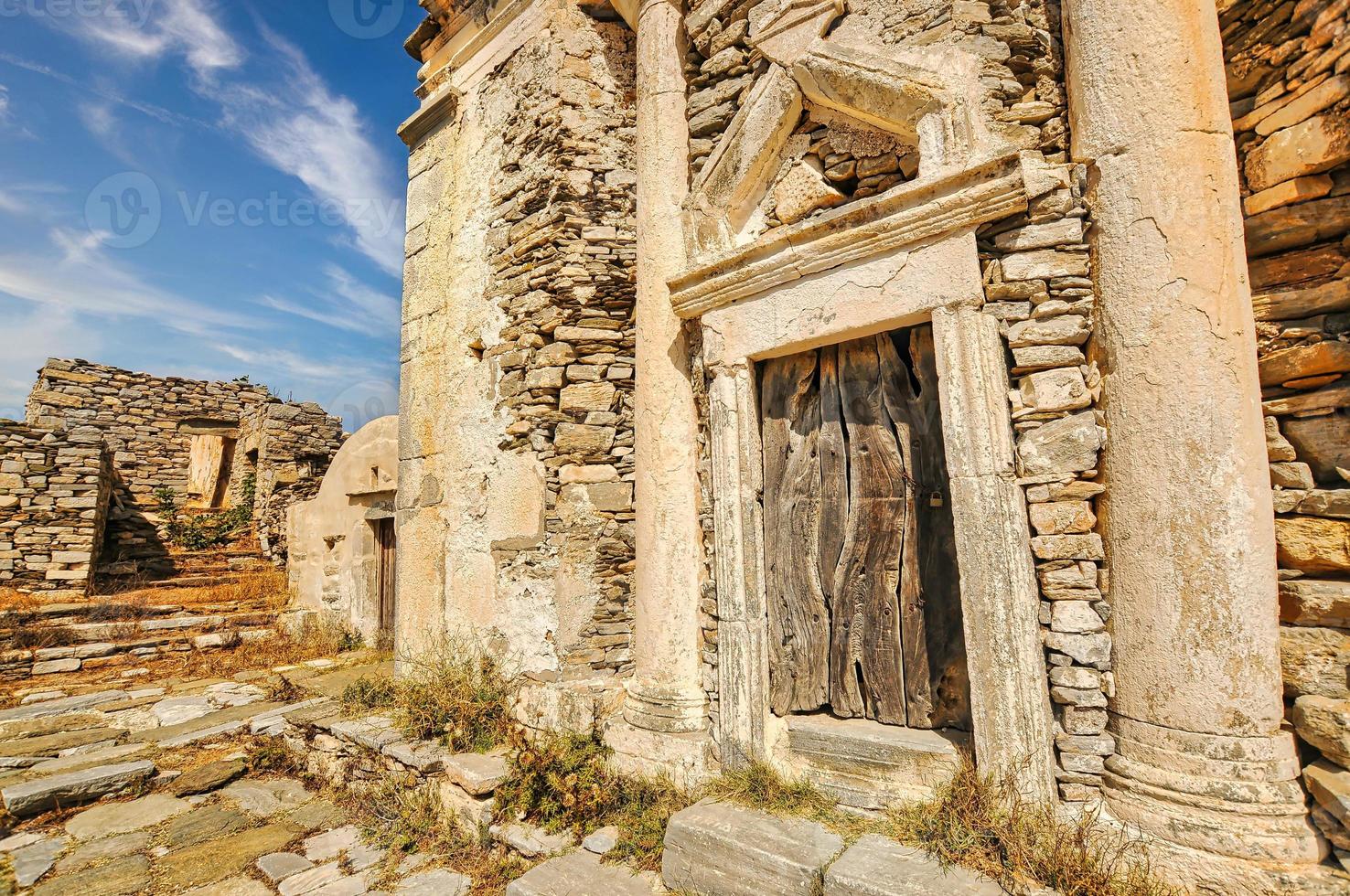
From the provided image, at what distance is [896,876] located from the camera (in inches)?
94.2

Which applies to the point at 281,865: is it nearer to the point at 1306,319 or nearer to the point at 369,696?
the point at 369,696

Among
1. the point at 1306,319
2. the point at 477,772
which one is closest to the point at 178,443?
the point at 477,772

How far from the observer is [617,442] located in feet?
14.6

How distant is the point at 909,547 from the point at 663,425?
148 cm

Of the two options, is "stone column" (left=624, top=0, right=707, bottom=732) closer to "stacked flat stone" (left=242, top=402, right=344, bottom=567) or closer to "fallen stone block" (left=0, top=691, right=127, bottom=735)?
"fallen stone block" (left=0, top=691, right=127, bottom=735)

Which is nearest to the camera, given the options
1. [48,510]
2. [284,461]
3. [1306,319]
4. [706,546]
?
[1306,319]

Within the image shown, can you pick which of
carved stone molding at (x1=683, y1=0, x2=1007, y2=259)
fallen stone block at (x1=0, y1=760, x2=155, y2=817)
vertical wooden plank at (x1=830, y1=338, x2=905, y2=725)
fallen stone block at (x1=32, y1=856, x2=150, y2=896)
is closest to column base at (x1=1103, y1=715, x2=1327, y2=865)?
vertical wooden plank at (x1=830, y1=338, x2=905, y2=725)

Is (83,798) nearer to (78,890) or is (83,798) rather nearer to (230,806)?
(230,806)

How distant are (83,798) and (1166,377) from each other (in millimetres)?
6359

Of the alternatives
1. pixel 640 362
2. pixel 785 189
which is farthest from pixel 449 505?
pixel 785 189

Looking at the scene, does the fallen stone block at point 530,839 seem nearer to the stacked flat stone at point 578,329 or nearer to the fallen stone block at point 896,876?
the stacked flat stone at point 578,329

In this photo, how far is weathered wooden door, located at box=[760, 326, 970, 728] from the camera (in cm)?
311

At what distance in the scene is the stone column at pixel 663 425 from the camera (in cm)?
365

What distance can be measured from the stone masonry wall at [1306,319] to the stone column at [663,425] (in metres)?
2.51
